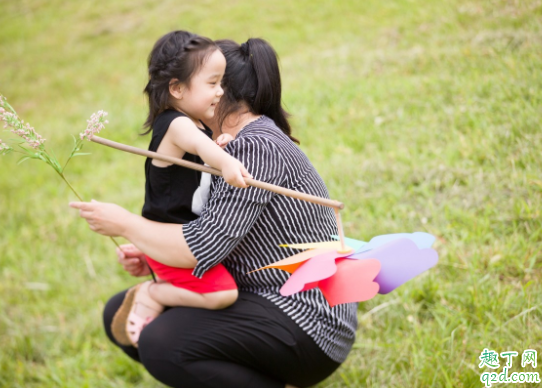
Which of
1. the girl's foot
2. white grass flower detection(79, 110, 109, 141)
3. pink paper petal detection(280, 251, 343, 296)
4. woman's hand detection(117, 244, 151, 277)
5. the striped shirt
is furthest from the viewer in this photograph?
woman's hand detection(117, 244, 151, 277)

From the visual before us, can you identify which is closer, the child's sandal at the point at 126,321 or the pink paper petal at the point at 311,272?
the pink paper petal at the point at 311,272

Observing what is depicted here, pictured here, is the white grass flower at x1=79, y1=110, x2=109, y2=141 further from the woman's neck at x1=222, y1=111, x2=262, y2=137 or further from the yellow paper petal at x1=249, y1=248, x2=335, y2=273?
the yellow paper petal at x1=249, y1=248, x2=335, y2=273

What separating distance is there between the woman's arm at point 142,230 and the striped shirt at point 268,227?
0.06 metres

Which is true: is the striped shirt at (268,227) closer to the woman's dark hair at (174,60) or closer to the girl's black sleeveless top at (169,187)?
the girl's black sleeveless top at (169,187)

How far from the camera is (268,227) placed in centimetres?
180

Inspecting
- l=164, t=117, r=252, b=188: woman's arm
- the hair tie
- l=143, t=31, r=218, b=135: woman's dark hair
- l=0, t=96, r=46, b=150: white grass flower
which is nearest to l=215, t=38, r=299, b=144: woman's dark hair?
the hair tie

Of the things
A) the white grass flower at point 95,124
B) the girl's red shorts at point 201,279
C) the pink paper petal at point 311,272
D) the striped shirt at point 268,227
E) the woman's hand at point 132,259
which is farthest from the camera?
the woman's hand at point 132,259

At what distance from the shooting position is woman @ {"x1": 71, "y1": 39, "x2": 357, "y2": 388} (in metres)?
1.78

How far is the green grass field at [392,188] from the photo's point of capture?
218cm

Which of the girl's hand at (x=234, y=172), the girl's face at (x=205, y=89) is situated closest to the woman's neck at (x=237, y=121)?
the girl's face at (x=205, y=89)

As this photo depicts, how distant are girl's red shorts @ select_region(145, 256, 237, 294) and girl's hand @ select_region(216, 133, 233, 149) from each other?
410 mm

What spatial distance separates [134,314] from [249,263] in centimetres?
58

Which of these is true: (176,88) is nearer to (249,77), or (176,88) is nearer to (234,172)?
(249,77)

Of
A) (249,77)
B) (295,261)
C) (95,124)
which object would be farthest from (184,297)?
(249,77)
